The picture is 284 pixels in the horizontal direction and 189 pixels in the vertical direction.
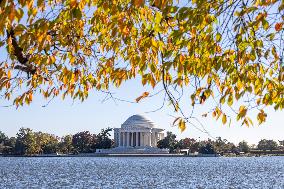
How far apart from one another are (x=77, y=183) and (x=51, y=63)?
44722 millimetres

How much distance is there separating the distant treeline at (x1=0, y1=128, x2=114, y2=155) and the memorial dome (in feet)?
22.8

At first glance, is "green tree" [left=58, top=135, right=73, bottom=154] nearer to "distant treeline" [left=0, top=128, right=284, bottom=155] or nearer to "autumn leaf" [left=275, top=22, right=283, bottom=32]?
"distant treeline" [left=0, top=128, right=284, bottom=155]

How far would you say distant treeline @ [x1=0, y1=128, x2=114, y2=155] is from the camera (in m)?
178

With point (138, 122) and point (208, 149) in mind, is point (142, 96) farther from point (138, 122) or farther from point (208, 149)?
point (208, 149)

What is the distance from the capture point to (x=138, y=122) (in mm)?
186125

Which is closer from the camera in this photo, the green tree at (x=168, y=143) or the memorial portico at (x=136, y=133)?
the green tree at (x=168, y=143)

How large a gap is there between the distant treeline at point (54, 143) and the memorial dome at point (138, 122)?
693 centimetres

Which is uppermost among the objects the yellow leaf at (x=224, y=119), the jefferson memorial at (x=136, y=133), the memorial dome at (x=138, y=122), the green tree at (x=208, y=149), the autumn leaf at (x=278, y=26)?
the memorial dome at (x=138, y=122)

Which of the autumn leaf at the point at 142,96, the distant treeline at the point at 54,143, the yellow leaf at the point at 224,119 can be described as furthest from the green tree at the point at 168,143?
the autumn leaf at the point at 142,96

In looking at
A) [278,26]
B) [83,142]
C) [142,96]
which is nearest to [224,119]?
[142,96]

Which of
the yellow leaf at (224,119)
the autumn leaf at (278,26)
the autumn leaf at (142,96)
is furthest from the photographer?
the yellow leaf at (224,119)

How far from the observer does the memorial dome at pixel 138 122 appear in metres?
185

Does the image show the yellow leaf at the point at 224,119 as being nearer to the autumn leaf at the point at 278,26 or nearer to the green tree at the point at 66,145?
the autumn leaf at the point at 278,26

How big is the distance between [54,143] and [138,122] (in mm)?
31795
